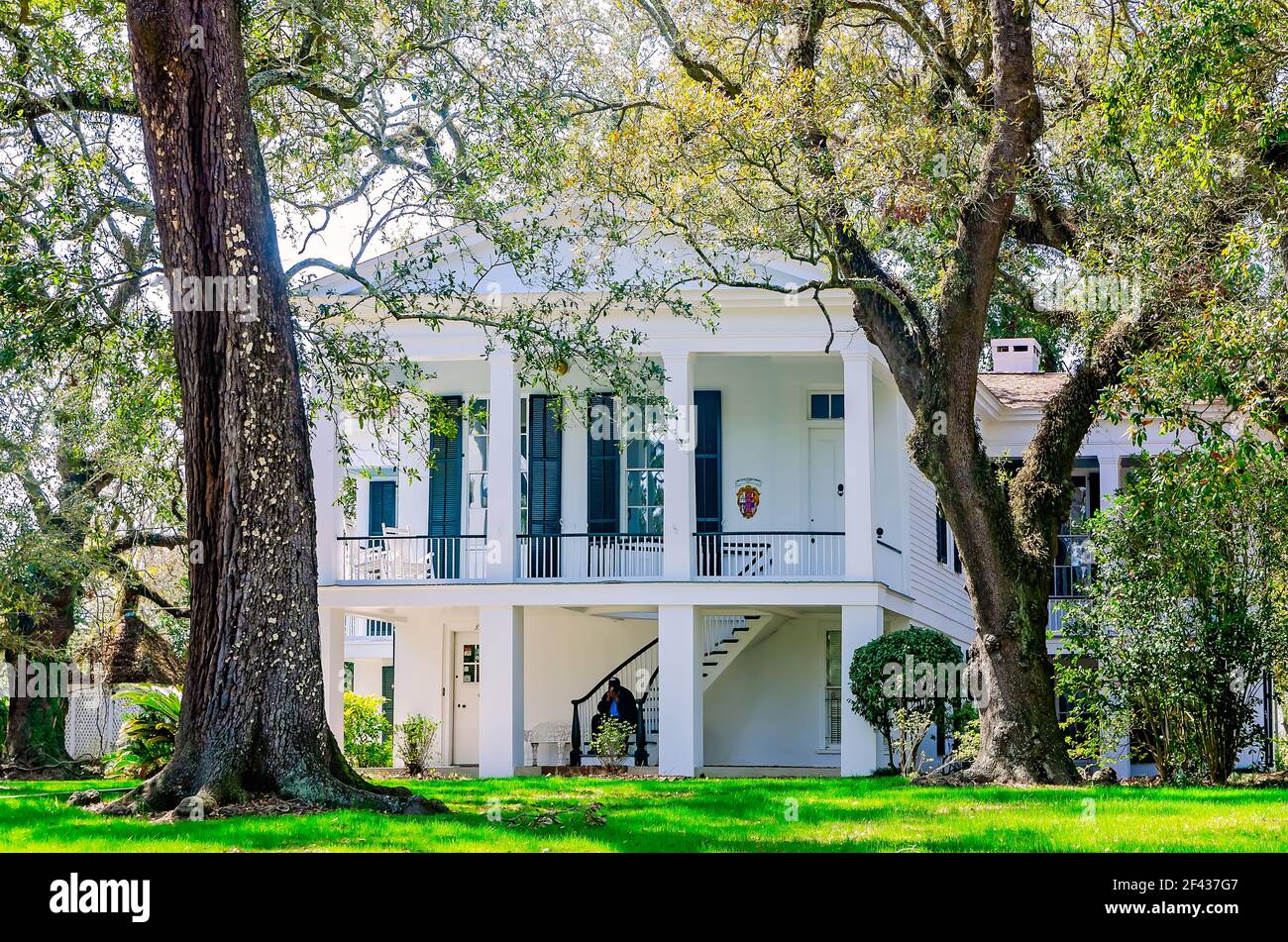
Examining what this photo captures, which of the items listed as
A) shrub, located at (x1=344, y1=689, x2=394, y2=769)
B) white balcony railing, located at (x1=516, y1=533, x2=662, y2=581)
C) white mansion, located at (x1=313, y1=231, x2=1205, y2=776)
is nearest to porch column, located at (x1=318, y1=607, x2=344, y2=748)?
white mansion, located at (x1=313, y1=231, x2=1205, y2=776)

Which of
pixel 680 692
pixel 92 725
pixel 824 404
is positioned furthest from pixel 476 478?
pixel 92 725

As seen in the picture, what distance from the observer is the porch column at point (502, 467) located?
2022cm

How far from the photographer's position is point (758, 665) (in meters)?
23.2

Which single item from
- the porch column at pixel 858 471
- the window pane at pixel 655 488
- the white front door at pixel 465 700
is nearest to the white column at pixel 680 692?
the porch column at pixel 858 471

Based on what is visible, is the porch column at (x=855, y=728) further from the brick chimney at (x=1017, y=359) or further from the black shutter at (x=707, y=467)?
the brick chimney at (x=1017, y=359)

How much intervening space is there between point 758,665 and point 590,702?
2.72m

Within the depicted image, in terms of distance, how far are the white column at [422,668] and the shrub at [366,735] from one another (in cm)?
64

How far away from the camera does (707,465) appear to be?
22.2m

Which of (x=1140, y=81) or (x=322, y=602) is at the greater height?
(x=1140, y=81)

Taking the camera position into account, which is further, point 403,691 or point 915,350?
point 403,691

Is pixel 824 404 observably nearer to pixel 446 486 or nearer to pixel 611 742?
pixel 446 486
